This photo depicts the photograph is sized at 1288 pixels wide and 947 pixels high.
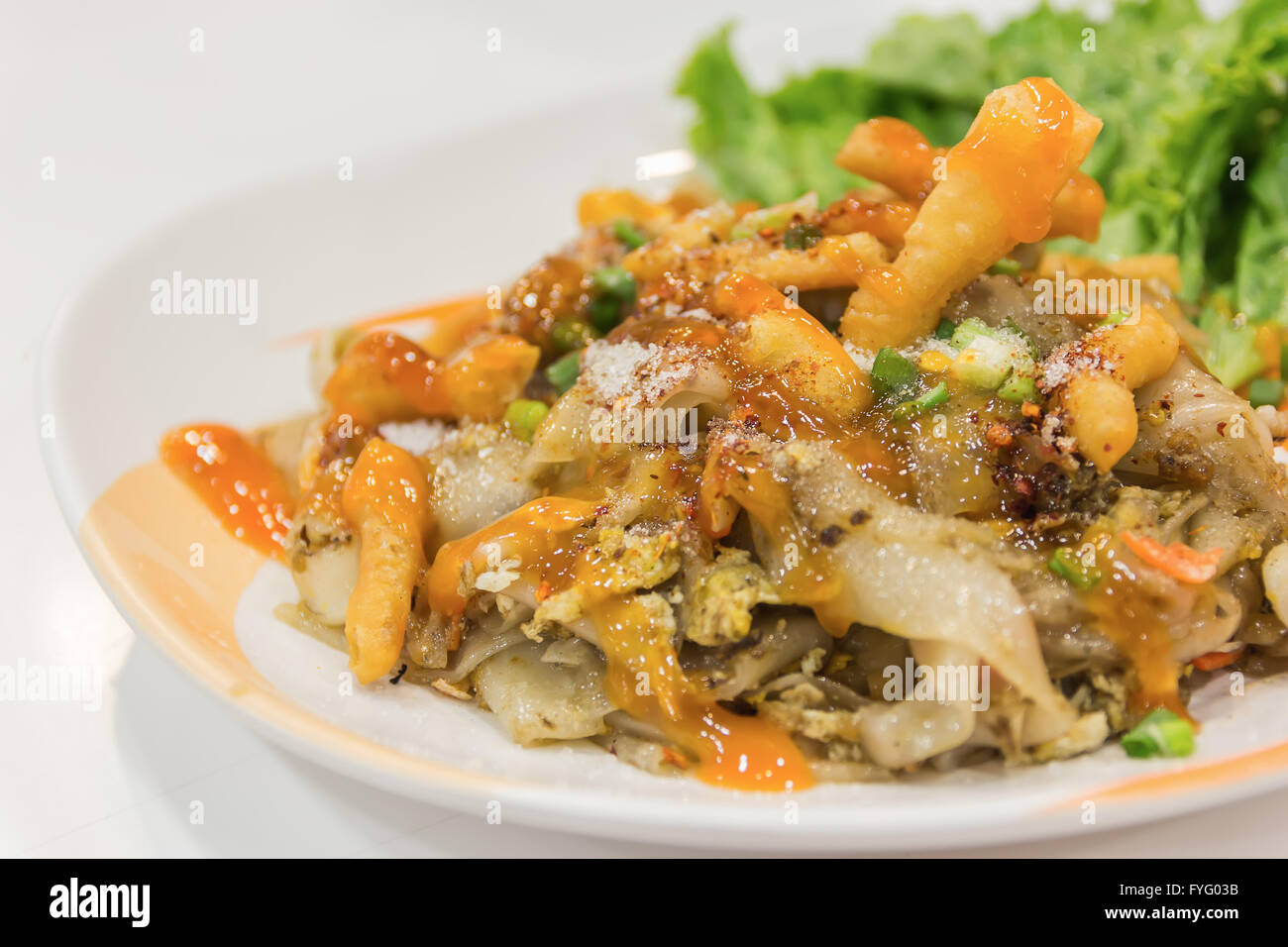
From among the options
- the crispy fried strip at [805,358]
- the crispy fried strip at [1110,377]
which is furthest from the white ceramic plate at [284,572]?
the crispy fried strip at [805,358]

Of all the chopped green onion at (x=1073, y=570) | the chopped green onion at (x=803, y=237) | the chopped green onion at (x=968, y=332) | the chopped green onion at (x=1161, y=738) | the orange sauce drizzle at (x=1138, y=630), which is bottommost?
the chopped green onion at (x=1161, y=738)

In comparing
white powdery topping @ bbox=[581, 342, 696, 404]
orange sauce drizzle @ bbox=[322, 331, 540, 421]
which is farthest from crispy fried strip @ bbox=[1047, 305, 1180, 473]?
orange sauce drizzle @ bbox=[322, 331, 540, 421]

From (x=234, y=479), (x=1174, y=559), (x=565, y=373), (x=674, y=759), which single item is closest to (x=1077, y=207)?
(x=1174, y=559)

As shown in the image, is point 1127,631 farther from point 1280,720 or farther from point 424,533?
point 424,533

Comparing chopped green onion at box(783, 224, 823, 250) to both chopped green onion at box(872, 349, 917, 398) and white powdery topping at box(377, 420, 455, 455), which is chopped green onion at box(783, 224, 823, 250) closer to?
chopped green onion at box(872, 349, 917, 398)

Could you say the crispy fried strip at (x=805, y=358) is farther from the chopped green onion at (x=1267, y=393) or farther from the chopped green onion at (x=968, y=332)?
the chopped green onion at (x=1267, y=393)

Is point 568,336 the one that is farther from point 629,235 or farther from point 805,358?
point 805,358
